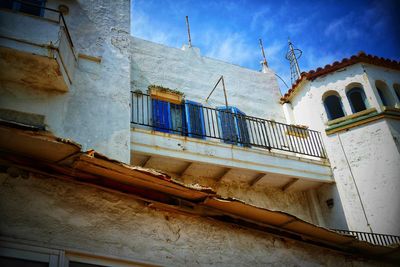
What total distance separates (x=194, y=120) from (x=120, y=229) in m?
7.31

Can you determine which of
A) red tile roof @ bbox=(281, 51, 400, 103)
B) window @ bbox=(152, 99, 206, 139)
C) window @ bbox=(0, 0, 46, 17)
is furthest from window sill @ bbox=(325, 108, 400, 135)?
window @ bbox=(0, 0, 46, 17)

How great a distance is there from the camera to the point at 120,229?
16.6ft

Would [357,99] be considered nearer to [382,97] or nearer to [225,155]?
[382,97]

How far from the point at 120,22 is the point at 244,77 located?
532 centimetres

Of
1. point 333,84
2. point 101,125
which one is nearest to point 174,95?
point 101,125

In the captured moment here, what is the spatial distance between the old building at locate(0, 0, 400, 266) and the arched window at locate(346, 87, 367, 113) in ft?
0.16

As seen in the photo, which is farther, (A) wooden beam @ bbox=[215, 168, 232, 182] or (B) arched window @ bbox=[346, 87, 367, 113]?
(B) arched window @ bbox=[346, 87, 367, 113]

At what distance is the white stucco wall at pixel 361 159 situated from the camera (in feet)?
35.0

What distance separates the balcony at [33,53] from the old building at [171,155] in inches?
1.1

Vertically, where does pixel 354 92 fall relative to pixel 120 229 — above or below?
above

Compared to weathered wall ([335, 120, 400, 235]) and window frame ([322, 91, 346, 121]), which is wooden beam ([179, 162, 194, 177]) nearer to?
weathered wall ([335, 120, 400, 235])

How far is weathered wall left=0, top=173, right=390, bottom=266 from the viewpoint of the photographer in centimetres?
452

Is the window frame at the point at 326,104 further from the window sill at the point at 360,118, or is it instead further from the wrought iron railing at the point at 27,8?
the wrought iron railing at the point at 27,8

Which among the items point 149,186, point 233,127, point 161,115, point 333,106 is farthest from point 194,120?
point 149,186
